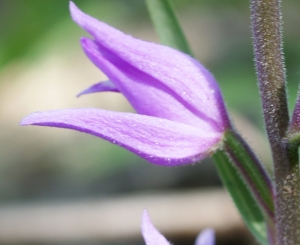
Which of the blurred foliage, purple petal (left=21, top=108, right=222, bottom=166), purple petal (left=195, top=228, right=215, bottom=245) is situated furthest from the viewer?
the blurred foliage

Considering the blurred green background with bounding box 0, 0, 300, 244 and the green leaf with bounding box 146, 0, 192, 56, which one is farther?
the blurred green background with bounding box 0, 0, 300, 244

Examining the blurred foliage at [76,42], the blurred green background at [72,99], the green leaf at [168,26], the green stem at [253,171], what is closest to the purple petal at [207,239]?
the green stem at [253,171]

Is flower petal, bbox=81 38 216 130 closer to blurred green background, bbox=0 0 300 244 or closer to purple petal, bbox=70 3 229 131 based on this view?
purple petal, bbox=70 3 229 131

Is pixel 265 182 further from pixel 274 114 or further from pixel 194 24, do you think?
pixel 194 24

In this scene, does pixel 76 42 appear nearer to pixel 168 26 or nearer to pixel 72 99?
pixel 72 99

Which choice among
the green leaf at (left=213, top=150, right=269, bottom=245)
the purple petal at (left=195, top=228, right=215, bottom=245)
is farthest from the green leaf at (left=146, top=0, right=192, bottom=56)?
the purple petal at (left=195, top=228, right=215, bottom=245)

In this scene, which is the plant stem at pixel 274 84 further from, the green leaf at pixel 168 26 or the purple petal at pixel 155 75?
the green leaf at pixel 168 26
